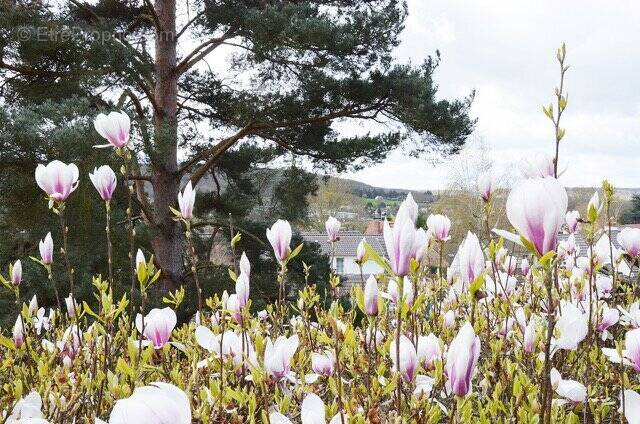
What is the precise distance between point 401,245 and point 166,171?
24.7 ft

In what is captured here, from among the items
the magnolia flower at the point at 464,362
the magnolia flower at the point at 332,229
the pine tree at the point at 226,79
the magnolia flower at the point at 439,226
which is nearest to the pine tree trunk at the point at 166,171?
the pine tree at the point at 226,79

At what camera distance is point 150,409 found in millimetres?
586

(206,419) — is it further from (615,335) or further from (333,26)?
(333,26)

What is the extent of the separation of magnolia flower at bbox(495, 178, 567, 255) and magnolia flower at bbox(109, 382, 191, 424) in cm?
39

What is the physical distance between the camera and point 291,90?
26.8 feet

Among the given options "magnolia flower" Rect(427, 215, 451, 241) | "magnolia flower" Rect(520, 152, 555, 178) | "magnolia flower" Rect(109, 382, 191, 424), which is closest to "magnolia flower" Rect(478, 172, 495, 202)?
"magnolia flower" Rect(427, 215, 451, 241)

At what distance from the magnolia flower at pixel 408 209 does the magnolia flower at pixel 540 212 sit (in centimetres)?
17

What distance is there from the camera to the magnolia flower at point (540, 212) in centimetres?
67

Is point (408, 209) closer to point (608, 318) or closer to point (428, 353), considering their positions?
point (428, 353)

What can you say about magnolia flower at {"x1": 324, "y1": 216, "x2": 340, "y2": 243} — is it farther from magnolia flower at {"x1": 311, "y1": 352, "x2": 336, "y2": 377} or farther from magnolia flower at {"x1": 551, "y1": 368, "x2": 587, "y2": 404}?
magnolia flower at {"x1": 551, "y1": 368, "x2": 587, "y2": 404}

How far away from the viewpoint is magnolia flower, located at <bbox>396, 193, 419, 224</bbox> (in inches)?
32.7

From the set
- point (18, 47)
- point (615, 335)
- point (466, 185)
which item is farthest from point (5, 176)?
point (466, 185)

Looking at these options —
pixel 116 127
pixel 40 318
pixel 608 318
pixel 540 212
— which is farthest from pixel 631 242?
pixel 40 318

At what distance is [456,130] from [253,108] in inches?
103
